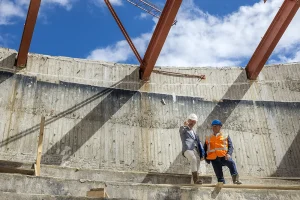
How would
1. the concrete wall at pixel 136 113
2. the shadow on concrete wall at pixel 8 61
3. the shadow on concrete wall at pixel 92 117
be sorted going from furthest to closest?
the shadow on concrete wall at pixel 8 61 < the concrete wall at pixel 136 113 < the shadow on concrete wall at pixel 92 117

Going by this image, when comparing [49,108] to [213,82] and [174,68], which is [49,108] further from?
[213,82]

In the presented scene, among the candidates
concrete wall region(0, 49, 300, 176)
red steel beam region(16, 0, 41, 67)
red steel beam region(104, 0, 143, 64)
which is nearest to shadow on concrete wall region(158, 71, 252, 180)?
concrete wall region(0, 49, 300, 176)

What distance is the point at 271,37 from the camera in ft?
48.9

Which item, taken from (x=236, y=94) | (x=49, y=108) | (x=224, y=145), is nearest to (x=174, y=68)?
(x=236, y=94)

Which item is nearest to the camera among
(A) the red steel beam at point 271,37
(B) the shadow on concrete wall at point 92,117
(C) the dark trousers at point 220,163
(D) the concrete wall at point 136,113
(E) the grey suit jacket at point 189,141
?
(C) the dark trousers at point 220,163

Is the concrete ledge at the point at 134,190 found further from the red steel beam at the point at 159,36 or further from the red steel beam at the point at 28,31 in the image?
the red steel beam at the point at 159,36

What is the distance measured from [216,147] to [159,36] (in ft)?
22.0

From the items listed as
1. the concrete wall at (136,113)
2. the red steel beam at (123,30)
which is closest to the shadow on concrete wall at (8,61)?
the concrete wall at (136,113)

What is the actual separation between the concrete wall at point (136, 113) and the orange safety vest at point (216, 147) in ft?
16.7

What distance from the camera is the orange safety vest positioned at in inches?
313

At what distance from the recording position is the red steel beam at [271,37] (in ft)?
46.5

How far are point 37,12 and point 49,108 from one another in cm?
317

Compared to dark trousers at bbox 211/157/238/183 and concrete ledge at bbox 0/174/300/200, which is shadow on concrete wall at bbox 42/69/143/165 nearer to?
concrete ledge at bbox 0/174/300/200

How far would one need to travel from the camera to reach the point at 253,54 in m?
15.7
